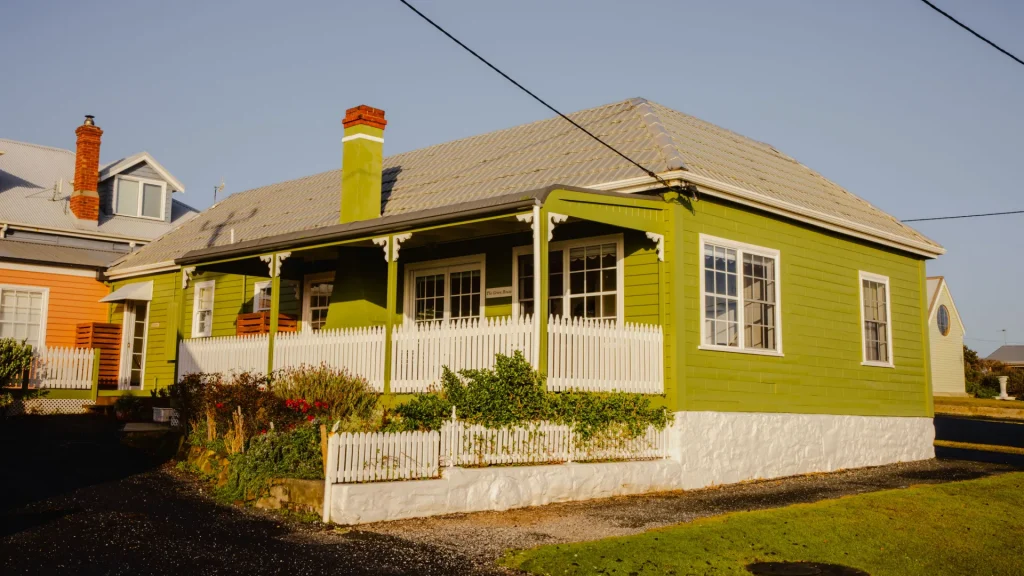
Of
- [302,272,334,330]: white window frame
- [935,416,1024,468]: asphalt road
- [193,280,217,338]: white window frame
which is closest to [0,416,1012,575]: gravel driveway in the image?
[935,416,1024,468]: asphalt road

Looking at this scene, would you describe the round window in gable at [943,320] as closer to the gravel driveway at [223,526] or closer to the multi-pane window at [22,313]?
the gravel driveway at [223,526]

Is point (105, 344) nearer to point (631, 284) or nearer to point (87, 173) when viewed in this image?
point (87, 173)

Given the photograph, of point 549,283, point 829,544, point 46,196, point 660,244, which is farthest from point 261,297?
point 829,544

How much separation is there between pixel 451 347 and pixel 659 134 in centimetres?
524

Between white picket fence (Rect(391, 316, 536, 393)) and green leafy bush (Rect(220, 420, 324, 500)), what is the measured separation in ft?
7.80

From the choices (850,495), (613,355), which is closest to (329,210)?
(613,355)

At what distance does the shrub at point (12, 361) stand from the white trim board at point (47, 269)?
9.66ft

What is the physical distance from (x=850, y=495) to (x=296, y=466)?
7.57 m

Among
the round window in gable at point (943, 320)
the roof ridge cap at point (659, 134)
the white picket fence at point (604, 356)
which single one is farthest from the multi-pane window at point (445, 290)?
the round window in gable at point (943, 320)

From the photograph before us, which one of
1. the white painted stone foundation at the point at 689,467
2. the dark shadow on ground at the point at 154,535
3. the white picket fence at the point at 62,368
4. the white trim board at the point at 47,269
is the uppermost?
the white trim board at the point at 47,269

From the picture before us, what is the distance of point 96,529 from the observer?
9.39 m

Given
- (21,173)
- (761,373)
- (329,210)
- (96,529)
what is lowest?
(96,529)

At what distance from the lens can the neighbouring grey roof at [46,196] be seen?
25.4m

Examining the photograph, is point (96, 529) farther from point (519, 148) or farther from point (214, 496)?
point (519, 148)
